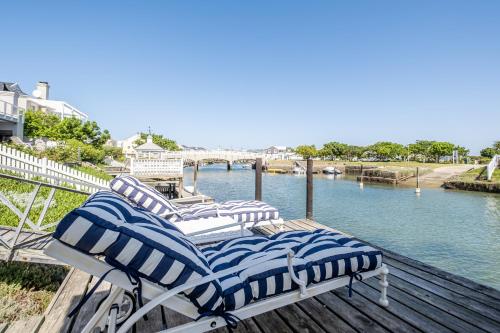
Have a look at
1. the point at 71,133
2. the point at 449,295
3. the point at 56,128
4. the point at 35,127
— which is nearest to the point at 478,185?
the point at 449,295

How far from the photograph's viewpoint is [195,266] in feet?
5.31

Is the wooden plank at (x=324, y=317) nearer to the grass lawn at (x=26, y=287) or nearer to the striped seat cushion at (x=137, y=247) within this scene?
the striped seat cushion at (x=137, y=247)

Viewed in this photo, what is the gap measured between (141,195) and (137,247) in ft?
9.17

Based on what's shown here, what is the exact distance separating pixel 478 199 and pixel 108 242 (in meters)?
26.4

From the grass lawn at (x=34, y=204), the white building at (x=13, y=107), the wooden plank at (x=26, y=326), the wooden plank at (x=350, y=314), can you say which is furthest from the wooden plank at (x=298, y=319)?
the white building at (x=13, y=107)

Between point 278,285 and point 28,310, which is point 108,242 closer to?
point 278,285

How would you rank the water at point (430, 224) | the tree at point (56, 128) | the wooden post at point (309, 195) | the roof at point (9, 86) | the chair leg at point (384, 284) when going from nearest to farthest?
the chair leg at point (384, 284), the wooden post at point (309, 195), the water at point (430, 224), the tree at point (56, 128), the roof at point (9, 86)

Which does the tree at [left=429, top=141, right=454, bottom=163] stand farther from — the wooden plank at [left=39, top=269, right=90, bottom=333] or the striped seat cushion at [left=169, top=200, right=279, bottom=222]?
the wooden plank at [left=39, top=269, right=90, bottom=333]

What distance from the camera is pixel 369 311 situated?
2348 millimetres

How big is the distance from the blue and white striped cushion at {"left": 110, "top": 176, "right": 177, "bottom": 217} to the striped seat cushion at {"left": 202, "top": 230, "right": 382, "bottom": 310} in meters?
1.94

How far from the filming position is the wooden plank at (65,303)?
207 centimetres

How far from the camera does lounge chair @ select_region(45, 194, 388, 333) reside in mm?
1384

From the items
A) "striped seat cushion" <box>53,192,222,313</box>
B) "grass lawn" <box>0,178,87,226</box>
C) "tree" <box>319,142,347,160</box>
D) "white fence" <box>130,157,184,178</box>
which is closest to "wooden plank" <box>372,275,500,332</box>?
"striped seat cushion" <box>53,192,222,313</box>

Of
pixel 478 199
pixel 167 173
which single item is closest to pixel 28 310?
pixel 167 173
